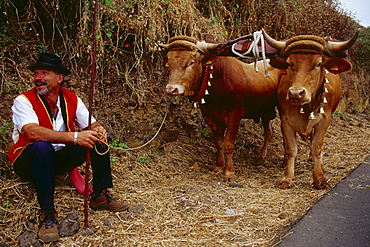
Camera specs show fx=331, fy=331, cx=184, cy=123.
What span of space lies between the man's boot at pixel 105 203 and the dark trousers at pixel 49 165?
0.29ft

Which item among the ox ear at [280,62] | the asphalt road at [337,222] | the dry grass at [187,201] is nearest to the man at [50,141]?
the dry grass at [187,201]

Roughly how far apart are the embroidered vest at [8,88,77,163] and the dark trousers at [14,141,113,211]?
0.34 feet

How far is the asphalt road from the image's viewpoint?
2922 millimetres

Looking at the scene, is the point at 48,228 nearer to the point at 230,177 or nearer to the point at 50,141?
the point at 50,141

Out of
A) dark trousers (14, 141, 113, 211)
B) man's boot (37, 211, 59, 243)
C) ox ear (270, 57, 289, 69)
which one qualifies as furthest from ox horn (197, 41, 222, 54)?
man's boot (37, 211, 59, 243)

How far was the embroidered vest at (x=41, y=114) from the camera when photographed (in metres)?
3.17

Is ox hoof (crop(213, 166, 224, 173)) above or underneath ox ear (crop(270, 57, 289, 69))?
underneath

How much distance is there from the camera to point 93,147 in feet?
11.0

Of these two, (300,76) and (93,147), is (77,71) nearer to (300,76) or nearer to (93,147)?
(93,147)

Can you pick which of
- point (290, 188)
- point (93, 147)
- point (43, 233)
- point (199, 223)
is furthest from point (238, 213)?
point (43, 233)

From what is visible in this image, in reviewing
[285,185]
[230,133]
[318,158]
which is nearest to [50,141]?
[230,133]

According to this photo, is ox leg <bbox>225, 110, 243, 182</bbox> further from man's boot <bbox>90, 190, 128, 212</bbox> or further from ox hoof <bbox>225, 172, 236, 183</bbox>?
man's boot <bbox>90, 190, 128, 212</bbox>

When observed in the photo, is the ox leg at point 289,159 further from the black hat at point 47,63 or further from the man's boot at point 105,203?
the black hat at point 47,63

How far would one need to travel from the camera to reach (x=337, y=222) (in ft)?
10.9
